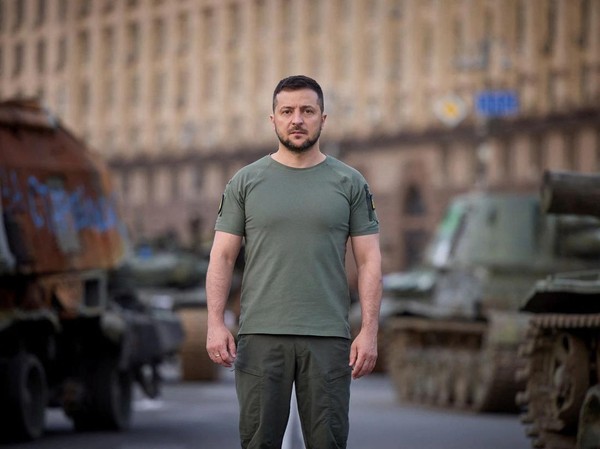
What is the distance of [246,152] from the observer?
78.0 m

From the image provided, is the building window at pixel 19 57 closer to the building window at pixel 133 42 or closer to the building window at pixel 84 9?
the building window at pixel 84 9

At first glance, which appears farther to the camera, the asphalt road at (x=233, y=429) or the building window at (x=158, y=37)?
the building window at (x=158, y=37)

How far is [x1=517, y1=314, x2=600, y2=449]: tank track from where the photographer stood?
12398 millimetres

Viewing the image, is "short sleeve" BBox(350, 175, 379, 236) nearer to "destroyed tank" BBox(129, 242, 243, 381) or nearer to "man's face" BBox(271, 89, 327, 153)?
"man's face" BBox(271, 89, 327, 153)

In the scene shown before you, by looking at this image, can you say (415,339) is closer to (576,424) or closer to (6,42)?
(576,424)

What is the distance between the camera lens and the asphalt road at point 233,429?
52.6 ft

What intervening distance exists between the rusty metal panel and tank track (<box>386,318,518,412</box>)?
4739 mm

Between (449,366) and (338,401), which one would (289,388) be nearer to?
(338,401)

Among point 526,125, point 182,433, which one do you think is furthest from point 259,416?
point 526,125

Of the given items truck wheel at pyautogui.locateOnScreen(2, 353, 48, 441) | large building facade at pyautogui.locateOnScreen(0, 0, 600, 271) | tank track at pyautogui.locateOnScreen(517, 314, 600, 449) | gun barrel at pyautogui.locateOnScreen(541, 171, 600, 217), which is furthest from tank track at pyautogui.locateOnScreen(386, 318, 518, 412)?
large building facade at pyautogui.locateOnScreen(0, 0, 600, 271)

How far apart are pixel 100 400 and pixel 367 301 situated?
10.9 m

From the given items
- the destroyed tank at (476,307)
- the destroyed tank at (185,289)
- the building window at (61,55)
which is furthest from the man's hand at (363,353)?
the building window at (61,55)

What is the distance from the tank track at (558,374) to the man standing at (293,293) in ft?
14.5

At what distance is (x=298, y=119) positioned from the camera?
7.47m
